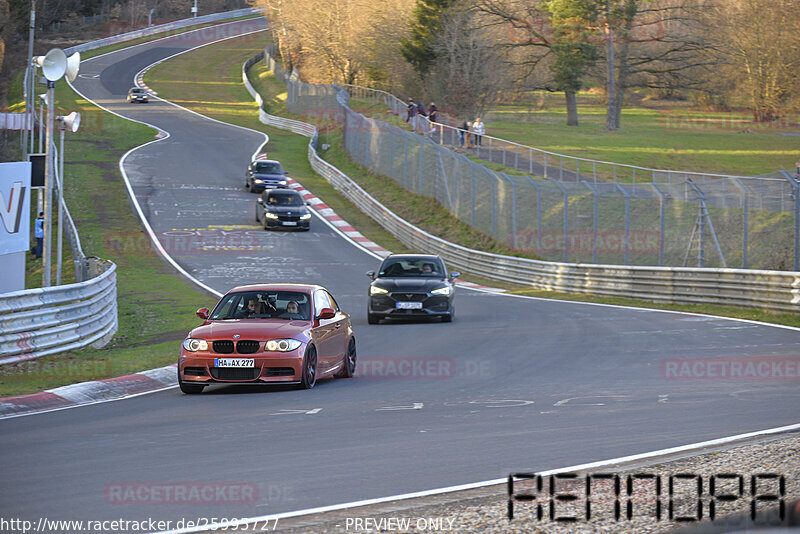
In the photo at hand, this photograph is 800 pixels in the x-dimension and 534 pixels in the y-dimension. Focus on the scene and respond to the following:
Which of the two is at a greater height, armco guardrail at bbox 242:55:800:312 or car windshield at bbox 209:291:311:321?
car windshield at bbox 209:291:311:321

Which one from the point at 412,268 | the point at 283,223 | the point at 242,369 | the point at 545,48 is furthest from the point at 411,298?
the point at 545,48

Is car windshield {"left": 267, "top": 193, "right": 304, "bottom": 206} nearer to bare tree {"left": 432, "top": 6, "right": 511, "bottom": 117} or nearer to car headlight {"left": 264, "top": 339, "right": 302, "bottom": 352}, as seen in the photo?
bare tree {"left": 432, "top": 6, "right": 511, "bottom": 117}

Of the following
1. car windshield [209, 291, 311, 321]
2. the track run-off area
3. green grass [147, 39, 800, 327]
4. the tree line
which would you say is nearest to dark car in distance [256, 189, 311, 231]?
green grass [147, 39, 800, 327]

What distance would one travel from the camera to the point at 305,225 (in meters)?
41.8

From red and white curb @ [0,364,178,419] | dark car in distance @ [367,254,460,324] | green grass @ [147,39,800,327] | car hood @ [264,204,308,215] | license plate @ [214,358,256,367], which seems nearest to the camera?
red and white curb @ [0,364,178,419]

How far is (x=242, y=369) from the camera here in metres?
12.8

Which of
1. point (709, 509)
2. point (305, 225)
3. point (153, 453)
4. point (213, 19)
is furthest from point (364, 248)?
point (213, 19)

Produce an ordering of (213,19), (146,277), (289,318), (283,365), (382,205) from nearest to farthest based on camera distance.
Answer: (283,365), (289,318), (146,277), (382,205), (213,19)

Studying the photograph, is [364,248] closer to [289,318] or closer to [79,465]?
[289,318]

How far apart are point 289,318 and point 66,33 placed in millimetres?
116290

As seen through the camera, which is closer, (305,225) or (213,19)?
(305,225)

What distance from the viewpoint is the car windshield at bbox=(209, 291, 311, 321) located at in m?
13.8

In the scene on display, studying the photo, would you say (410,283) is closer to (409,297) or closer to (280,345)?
(409,297)

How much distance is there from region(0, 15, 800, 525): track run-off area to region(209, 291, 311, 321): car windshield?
A: 101 centimetres
